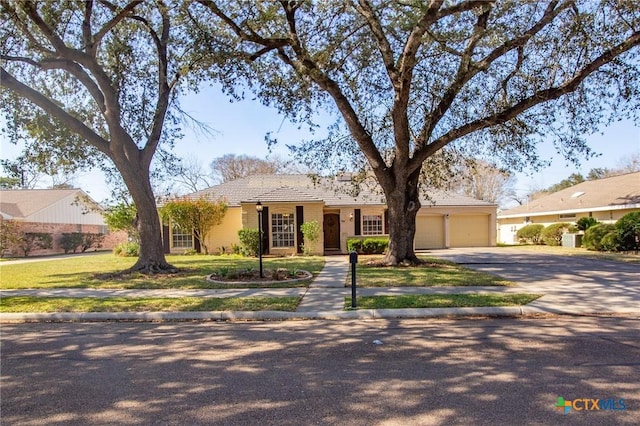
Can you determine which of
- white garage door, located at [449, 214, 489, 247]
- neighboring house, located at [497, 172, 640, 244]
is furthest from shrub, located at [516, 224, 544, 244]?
white garage door, located at [449, 214, 489, 247]

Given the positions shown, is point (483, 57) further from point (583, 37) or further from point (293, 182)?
point (293, 182)

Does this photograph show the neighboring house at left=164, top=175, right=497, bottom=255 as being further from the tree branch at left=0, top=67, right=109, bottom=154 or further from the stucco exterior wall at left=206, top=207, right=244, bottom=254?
the tree branch at left=0, top=67, right=109, bottom=154

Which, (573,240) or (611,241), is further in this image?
(573,240)

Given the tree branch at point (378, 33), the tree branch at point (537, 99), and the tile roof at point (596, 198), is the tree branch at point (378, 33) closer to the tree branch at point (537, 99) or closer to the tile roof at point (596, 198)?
the tree branch at point (537, 99)

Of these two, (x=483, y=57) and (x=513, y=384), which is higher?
(x=483, y=57)

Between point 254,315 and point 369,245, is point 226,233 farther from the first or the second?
point 254,315

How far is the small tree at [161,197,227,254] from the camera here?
2125 cm

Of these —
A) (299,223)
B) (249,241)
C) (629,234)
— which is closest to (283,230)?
(299,223)

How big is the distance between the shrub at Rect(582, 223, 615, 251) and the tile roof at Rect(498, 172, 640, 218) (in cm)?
252

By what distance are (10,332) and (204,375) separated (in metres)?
4.45

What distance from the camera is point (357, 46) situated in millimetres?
12648

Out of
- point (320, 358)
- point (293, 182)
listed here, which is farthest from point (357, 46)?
point (293, 182)

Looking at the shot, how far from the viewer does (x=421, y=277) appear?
1124 centimetres

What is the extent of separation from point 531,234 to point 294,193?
59.4ft
